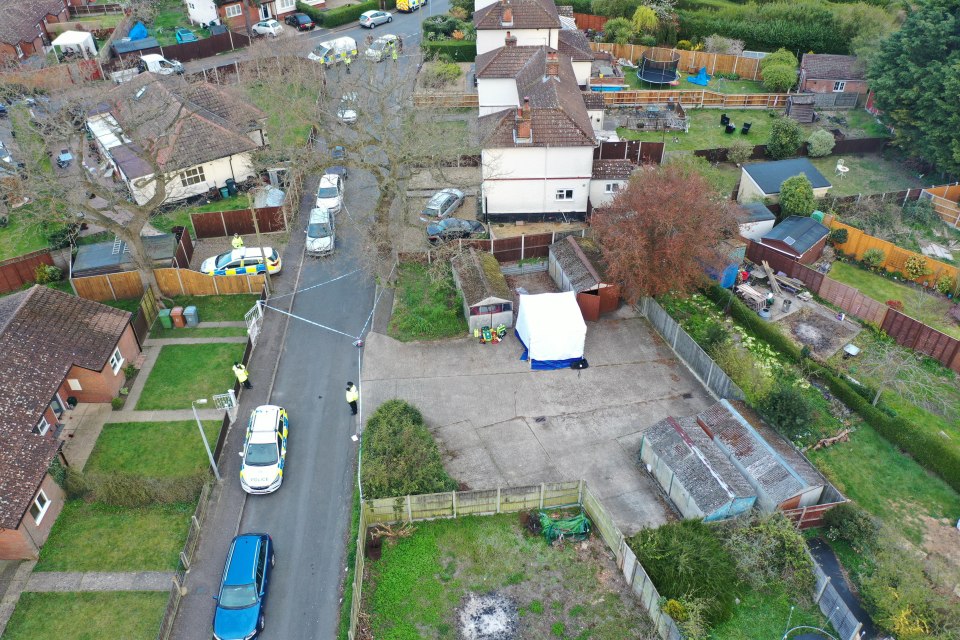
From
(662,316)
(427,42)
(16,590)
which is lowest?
(16,590)

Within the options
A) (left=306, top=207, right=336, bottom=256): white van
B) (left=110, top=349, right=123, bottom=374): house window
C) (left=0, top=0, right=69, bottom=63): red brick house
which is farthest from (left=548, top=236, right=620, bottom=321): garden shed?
(left=0, top=0, right=69, bottom=63): red brick house

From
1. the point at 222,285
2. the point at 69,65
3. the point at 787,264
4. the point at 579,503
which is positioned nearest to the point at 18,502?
the point at 222,285

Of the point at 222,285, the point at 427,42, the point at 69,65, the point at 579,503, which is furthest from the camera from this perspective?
the point at 427,42

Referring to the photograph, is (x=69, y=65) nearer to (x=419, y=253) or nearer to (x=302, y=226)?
(x=302, y=226)

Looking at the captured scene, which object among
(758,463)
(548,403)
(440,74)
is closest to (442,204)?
(548,403)

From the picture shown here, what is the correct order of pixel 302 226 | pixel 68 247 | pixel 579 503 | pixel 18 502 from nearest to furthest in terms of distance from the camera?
pixel 18 502 → pixel 579 503 → pixel 68 247 → pixel 302 226

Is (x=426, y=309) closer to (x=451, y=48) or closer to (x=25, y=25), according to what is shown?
(x=451, y=48)
